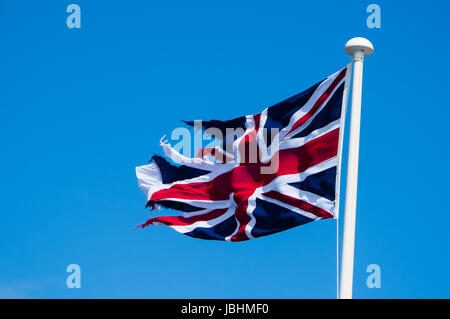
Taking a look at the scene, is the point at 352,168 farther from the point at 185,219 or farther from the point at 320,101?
the point at 185,219

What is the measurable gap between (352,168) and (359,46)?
7.64 feet

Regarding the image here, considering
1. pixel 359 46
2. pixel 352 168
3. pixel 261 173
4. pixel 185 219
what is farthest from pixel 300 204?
pixel 359 46

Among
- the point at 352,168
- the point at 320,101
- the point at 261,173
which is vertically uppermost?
the point at 320,101

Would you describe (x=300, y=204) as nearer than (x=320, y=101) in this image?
Yes

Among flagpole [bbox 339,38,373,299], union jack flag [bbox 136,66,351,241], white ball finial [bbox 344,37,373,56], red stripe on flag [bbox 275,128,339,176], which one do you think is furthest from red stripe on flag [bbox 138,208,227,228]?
white ball finial [bbox 344,37,373,56]

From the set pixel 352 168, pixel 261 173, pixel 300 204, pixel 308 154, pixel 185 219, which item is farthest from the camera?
pixel 185 219

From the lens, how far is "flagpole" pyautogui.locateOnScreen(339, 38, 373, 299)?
14.7m

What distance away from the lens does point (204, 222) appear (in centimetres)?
1817

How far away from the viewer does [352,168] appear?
15.2m

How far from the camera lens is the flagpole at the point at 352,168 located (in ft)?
48.1

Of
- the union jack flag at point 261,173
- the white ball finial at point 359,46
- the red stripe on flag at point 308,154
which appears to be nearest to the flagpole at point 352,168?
the white ball finial at point 359,46
